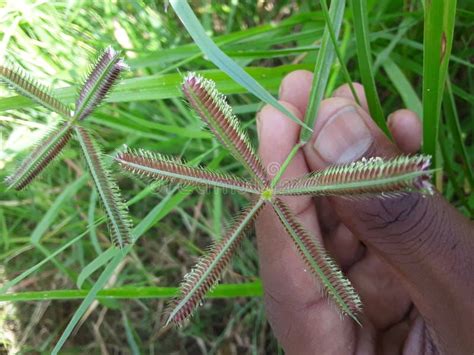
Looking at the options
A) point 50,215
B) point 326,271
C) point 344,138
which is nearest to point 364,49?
point 344,138

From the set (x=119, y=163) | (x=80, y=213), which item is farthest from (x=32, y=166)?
(x=80, y=213)

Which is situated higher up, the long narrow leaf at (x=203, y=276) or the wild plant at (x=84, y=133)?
the wild plant at (x=84, y=133)

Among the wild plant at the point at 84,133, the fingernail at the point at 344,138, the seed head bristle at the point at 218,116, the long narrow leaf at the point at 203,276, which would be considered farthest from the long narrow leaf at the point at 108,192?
the fingernail at the point at 344,138

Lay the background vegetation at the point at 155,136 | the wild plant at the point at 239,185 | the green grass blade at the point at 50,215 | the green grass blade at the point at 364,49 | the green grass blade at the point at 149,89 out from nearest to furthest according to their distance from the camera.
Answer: the wild plant at the point at 239,185, the green grass blade at the point at 364,49, the green grass blade at the point at 149,89, the background vegetation at the point at 155,136, the green grass blade at the point at 50,215

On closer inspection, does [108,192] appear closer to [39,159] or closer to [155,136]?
[39,159]

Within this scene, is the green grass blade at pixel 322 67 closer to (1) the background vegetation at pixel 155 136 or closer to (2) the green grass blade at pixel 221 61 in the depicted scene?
(1) the background vegetation at pixel 155 136

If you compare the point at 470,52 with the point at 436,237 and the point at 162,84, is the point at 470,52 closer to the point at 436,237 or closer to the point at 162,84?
the point at 436,237

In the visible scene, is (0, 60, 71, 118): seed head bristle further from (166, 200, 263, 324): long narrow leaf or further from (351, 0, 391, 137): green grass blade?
(351, 0, 391, 137): green grass blade
